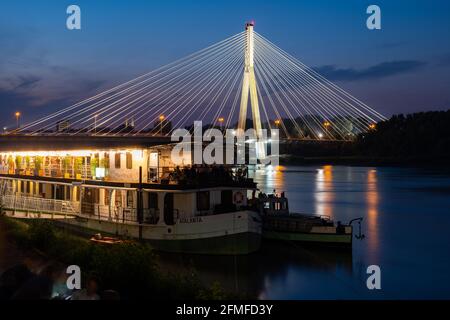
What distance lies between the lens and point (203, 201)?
54.2 ft

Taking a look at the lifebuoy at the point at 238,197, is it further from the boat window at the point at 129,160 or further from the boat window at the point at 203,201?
the boat window at the point at 129,160

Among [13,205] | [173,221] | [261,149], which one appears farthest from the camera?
[261,149]

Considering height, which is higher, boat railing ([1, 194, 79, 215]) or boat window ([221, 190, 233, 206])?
boat window ([221, 190, 233, 206])

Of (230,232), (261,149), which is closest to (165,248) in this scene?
(230,232)

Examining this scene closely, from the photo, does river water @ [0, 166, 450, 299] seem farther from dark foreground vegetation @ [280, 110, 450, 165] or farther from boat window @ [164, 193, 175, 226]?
dark foreground vegetation @ [280, 110, 450, 165]

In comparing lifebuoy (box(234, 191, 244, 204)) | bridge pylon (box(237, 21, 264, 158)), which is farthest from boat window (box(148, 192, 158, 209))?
bridge pylon (box(237, 21, 264, 158))

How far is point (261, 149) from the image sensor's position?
5222cm

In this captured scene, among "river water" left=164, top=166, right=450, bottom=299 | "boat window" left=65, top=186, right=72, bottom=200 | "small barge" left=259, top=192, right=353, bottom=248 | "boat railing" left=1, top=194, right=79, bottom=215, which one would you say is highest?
Answer: "boat window" left=65, top=186, right=72, bottom=200

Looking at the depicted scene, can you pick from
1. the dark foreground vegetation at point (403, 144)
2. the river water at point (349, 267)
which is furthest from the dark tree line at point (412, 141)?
the river water at point (349, 267)

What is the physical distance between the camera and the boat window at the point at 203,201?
53.8 feet

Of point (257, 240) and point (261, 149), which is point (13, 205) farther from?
point (261, 149)

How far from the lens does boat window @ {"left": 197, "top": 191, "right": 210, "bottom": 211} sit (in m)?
16.4

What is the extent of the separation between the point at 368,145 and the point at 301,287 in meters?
79.7
